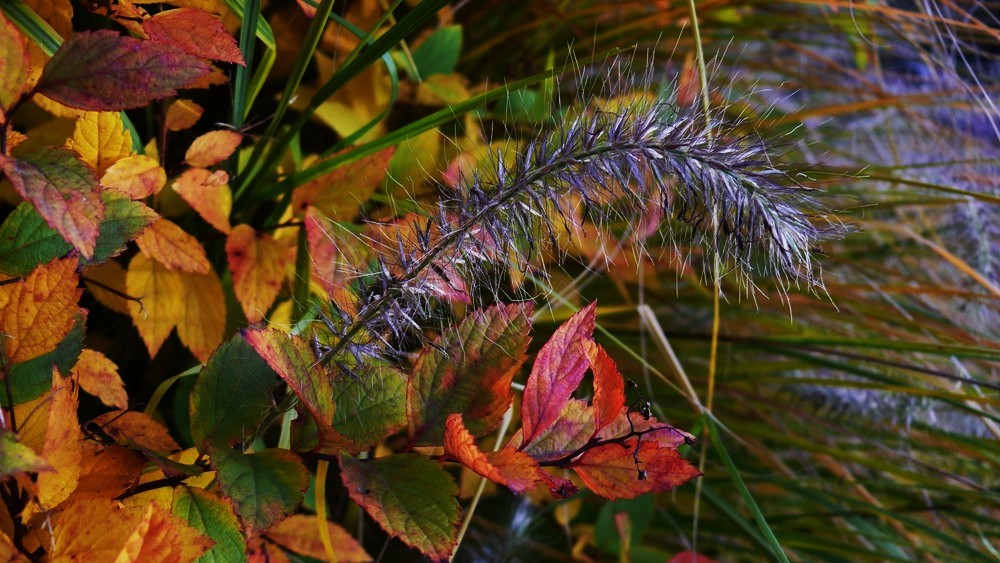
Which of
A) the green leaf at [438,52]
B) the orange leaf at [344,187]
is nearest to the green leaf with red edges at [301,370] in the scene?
the orange leaf at [344,187]

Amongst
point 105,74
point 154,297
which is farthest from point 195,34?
point 154,297

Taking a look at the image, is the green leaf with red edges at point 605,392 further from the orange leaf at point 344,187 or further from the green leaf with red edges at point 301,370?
the orange leaf at point 344,187

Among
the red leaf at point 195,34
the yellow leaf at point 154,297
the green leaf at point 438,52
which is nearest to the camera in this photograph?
the red leaf at point 195,34

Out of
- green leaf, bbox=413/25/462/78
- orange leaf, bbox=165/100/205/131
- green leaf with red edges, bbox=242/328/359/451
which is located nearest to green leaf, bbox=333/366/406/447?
green leaf with red edges, bbox=242/328/359/451

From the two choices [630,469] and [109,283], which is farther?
[109,283]

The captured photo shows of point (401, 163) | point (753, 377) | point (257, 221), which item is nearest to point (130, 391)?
point (257, 221)

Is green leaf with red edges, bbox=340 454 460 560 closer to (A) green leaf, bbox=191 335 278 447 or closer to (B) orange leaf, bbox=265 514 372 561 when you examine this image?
(A) green leaf, bbox=191 335 278 447

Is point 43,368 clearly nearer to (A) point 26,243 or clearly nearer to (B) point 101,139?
(A) point 26,243

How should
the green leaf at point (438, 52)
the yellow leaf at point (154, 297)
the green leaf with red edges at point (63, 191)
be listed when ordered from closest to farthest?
the green leaf with red edges at point (63, 191)
the yellow leaf at point (154, 297)
the green leaf at point (438, 52)
